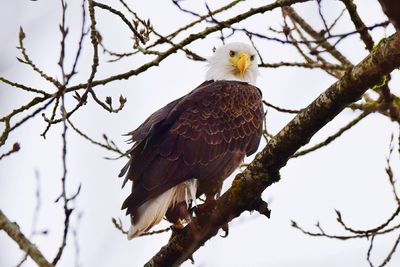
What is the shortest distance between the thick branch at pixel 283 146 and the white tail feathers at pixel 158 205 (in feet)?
1.15

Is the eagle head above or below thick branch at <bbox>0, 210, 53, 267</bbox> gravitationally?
above

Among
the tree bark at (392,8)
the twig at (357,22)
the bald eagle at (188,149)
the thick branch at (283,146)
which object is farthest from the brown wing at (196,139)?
the tree bark at (392,8)

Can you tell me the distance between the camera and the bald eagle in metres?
5.48

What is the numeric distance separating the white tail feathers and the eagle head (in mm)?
1525

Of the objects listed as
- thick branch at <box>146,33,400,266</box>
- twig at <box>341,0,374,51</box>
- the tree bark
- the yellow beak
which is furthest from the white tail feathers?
the tree bark

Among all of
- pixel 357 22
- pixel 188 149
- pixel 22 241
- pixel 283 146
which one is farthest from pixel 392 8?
pixel 188 149

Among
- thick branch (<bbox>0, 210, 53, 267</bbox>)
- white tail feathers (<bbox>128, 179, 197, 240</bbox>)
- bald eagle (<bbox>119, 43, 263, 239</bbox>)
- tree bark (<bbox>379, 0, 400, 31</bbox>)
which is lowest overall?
tree bark (<bbox>379, 0, 400, 31</bbox>)

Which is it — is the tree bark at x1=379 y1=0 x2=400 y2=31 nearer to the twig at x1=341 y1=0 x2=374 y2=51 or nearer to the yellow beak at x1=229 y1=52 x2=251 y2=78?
the twig at x1=341 y1=0 x2=374 y2=51

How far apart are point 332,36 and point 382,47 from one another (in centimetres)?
50

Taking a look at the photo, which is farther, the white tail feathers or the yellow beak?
the yellow beak

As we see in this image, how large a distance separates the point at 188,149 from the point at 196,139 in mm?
129

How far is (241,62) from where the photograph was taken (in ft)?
22.7

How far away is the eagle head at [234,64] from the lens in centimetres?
695

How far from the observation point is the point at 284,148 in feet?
14.2
